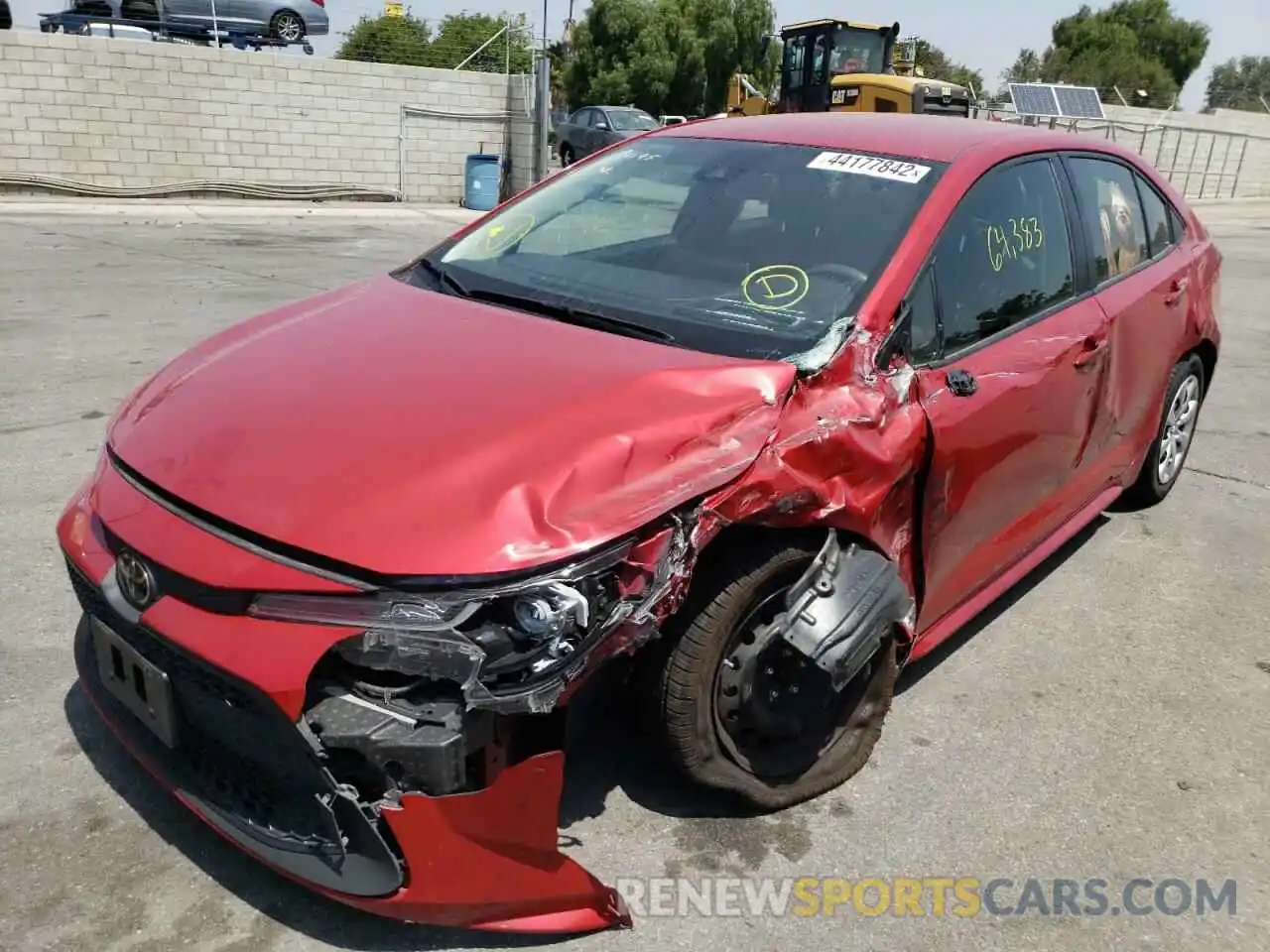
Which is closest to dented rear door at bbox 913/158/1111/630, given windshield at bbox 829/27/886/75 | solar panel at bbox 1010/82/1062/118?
windshield at bbox 829/27/886/75

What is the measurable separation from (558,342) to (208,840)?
1.43 m

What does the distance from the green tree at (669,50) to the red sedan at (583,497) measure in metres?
45.6

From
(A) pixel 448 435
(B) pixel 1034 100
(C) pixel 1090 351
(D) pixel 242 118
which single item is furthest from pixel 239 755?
(B) pixel 1034 100

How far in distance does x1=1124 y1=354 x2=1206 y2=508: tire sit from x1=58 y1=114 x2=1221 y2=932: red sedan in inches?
46.0

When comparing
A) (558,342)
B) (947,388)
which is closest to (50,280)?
(558,342)

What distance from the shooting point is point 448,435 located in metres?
2.25

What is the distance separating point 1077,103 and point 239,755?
26.9 m

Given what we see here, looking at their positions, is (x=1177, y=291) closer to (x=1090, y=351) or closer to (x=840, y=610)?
(x=1090, y=351)

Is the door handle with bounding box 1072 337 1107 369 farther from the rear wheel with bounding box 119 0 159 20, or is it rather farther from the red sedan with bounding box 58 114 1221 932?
the rear wheel with bounding box 119 0 159 20

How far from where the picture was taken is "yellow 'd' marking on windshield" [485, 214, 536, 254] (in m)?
3.43

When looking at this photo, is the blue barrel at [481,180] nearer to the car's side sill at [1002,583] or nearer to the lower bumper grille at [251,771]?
the car's side sill at [1002,583]

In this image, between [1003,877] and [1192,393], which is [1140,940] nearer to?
[1003,877]

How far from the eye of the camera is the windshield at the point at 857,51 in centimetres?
1945

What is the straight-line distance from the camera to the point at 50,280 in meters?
9.14
